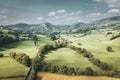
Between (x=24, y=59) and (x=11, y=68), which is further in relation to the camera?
(x=24, y=59)

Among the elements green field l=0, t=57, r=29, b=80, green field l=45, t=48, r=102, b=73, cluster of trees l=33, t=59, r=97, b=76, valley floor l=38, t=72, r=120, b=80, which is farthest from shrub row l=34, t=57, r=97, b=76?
green field l=45, t=48, r=102, b=73

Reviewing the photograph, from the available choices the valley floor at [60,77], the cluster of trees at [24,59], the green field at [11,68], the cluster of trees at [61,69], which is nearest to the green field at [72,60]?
the cluster of trees at [61,69]

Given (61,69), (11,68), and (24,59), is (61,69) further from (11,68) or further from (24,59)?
(11,68)

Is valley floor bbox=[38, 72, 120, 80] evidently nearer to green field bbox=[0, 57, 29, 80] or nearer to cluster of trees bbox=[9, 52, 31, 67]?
green field bbox=[0, 57, 29, 80]

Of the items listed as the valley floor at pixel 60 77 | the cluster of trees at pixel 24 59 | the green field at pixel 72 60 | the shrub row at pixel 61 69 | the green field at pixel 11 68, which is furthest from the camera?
the cluster of trees at pixel 24 59

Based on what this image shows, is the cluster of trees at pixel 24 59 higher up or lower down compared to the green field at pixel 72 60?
higher up

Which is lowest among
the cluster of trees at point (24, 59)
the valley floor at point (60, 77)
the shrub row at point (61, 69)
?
the valley floor at point (60, 77)

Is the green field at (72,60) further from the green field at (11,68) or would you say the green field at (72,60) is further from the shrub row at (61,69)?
the green field at (11,68)

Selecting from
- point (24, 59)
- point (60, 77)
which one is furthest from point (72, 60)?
point (60, 77)
